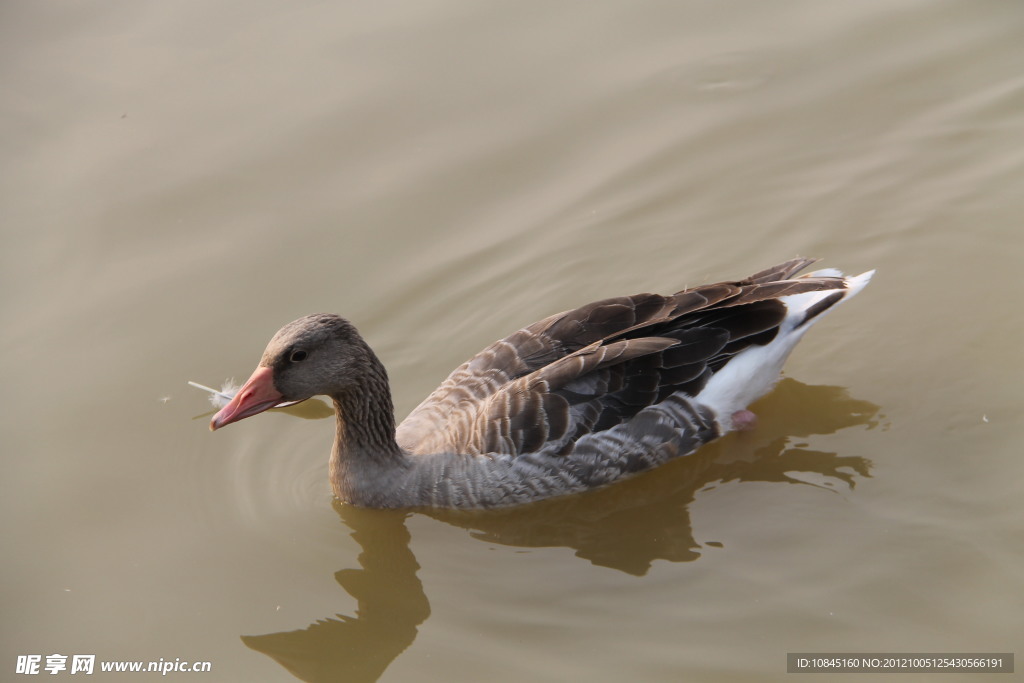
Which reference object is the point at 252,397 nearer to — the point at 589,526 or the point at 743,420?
the point at 589,526

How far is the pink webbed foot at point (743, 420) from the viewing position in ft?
28.1

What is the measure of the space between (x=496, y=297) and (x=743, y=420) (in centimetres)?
250

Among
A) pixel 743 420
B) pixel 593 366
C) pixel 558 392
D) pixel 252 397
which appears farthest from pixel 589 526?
pixel 252 397

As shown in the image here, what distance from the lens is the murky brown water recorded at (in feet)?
24.0

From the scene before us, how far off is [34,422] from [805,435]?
19.9ft

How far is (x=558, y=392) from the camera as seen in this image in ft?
26.0

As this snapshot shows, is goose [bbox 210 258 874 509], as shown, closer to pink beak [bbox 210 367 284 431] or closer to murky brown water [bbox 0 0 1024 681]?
pink beak [bbox 210 367 284 431]

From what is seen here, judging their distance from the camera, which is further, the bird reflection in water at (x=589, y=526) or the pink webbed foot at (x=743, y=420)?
the pink webbed foot at (x=743, y=420)

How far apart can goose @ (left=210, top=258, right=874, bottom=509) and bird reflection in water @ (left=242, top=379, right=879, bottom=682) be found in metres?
0.15

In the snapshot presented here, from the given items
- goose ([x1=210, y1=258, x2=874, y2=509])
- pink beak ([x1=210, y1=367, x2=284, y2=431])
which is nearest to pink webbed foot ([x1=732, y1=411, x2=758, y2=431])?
goose ([x1=210, y1=258, x2=874, y2=509])

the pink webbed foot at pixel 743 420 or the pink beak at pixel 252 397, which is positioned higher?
the pink beak at pixel 252 397

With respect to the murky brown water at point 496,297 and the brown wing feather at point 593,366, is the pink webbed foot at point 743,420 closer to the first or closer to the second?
the murky brown water at point 496,297

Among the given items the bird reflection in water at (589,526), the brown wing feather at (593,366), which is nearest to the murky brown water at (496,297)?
the bird reflection in water at (589,526)

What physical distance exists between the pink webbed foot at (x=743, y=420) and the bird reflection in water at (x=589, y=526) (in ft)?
0.32
